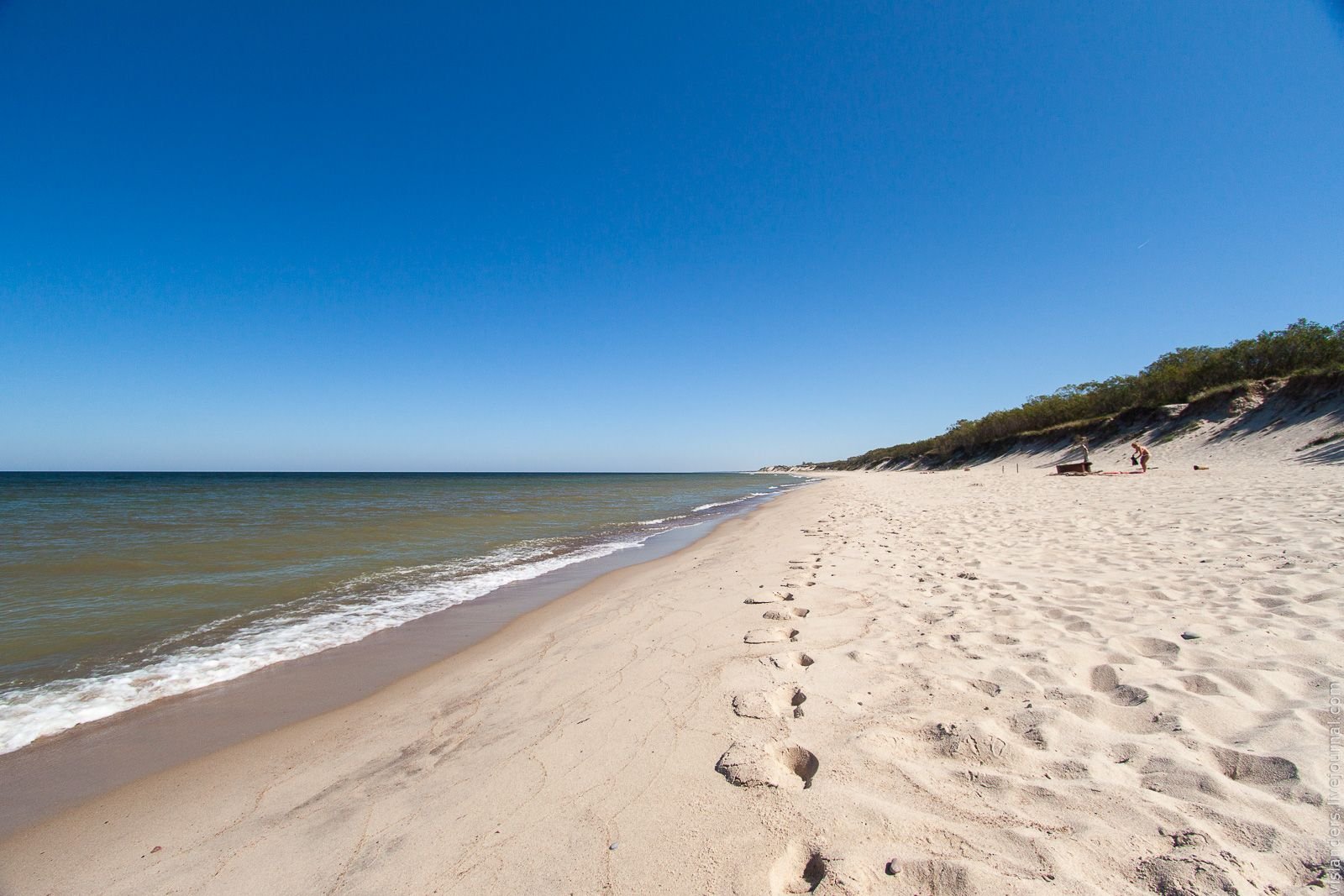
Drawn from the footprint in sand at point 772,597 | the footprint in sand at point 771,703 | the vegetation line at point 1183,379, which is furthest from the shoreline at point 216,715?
the vegetation line at point 1183,379

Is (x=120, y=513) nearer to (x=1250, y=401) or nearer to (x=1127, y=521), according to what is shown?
(x=1127, y=521)

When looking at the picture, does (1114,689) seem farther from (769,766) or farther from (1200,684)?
(769,766)

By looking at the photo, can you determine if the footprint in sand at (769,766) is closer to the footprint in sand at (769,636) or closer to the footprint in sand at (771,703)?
the footprint in sand at (771,703)

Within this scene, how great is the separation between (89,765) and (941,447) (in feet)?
206

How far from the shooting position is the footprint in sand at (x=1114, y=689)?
2.83 metres

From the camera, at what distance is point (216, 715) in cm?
442

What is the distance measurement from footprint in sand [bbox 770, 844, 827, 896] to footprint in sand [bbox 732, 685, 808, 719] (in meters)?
1.09

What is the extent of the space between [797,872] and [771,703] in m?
1.37

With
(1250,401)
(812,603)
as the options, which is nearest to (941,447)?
(1250,401)

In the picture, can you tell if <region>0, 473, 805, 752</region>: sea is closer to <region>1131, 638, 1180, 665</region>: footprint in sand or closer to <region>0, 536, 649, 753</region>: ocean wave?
<region>0, 536, 649, 753</region>: ocean wave

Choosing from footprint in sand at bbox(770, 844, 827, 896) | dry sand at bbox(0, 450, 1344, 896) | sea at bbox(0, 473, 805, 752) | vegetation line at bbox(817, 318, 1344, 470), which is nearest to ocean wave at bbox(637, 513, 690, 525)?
sea at bbox(0, 473, 805, 752)

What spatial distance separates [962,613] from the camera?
14.9ft

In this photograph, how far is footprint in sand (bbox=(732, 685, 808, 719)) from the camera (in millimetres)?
3137

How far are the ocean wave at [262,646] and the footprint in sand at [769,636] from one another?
4.80 meters
